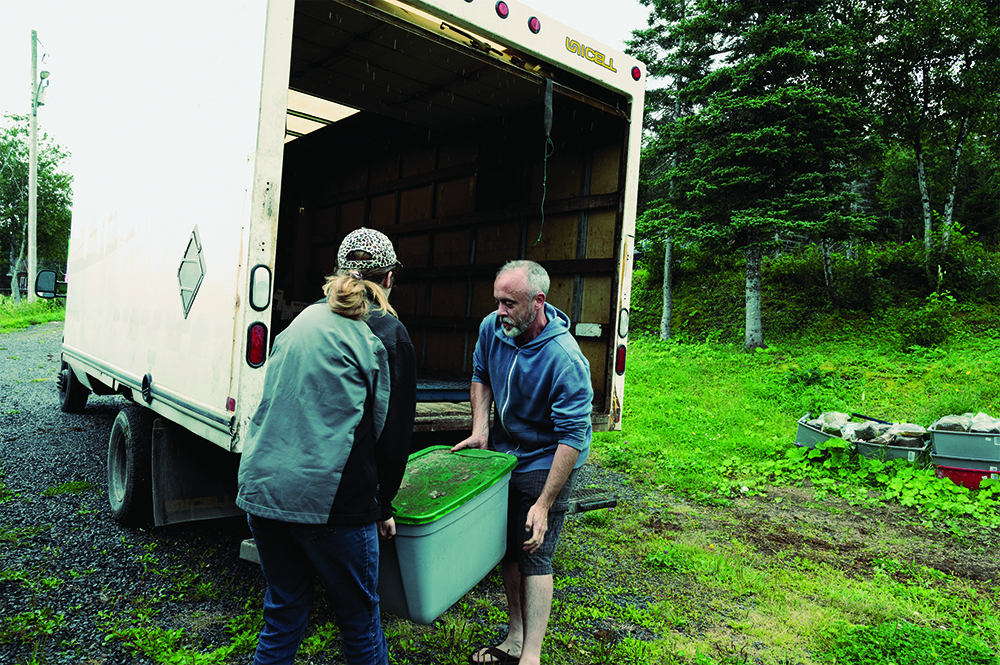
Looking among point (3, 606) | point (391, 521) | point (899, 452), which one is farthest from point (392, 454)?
point (899, 452)

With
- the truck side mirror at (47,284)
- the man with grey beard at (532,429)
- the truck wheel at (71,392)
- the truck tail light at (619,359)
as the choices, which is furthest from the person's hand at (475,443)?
the truck wheel at (71,392)

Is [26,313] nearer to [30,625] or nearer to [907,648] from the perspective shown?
[30,625]

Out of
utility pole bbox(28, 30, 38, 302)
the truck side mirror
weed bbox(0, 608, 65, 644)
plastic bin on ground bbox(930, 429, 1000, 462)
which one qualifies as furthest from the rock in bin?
utility pole bbox(28, 30, 38, 302)

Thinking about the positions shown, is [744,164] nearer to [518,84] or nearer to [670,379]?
[670,379]

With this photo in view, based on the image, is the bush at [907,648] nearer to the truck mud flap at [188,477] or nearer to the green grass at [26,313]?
the truck mud flap at [188,477]

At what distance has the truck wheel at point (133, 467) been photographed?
Result: 384 centimetres

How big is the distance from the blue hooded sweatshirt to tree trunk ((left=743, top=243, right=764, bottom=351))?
419 inches

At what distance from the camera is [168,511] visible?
3430 mm

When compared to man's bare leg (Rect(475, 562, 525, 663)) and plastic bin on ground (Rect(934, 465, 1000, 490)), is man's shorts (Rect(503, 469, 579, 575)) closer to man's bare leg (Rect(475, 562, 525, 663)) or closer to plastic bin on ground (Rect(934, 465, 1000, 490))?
man's bare leg (Rect(475, 562, 525, 663))

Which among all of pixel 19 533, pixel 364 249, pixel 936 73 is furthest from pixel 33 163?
pixel 936 73

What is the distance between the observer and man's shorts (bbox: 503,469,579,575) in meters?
2.56

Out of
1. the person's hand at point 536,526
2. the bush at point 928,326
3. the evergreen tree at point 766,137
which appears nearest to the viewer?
the person's hand at point 536,526

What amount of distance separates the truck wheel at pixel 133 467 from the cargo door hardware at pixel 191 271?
3.45 feet

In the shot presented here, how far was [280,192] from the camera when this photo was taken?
148 inches
